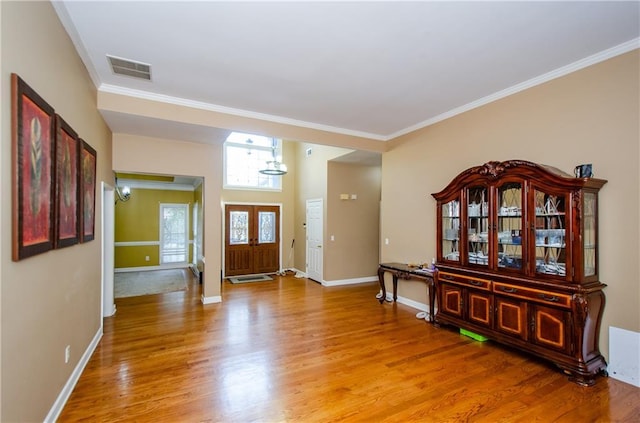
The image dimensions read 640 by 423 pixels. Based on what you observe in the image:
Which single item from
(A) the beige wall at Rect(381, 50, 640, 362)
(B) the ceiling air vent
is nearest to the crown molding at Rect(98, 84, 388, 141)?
(B) the ceiling air vent

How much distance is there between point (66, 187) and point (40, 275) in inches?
30.9

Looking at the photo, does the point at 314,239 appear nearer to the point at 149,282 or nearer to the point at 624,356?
the point at 149,282

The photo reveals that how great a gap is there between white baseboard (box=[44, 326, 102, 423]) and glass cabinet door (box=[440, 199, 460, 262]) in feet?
14.1

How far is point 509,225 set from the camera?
3.58m

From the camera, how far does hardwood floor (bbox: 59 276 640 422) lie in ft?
7.88

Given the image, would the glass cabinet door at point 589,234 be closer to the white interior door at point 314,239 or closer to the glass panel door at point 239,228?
the white interior door at point 314,239

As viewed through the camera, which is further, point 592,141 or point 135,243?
point 135,243

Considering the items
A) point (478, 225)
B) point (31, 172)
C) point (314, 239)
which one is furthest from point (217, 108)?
point (314, 239)

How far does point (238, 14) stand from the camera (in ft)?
7.82

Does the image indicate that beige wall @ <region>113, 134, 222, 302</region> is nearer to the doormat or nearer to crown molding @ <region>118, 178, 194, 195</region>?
the doormat

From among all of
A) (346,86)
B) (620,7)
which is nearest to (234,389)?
(346,86)

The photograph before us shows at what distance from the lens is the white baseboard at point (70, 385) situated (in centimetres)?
228

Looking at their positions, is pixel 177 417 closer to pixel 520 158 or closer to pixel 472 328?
pixel 472 328

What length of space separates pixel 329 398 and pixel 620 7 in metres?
3.82
